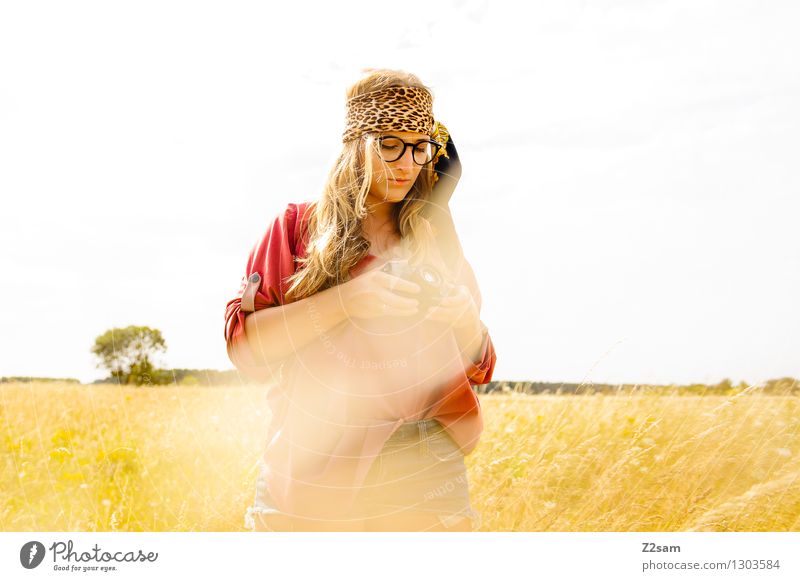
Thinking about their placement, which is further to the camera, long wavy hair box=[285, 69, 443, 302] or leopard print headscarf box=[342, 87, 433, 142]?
leopard print headscarf box=[342, 87, 433, 142]

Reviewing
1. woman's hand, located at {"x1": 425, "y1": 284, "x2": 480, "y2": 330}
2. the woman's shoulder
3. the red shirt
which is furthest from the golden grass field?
woman's hand, located at {"x1": 425, "y1": 284, "x2": 480, "y2": 330}

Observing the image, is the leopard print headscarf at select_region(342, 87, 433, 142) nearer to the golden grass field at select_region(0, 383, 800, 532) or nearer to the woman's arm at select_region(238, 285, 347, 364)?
the woman's arm at select_region(238, 285, 347, 364)

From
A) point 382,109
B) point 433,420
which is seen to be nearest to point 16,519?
point 433,420

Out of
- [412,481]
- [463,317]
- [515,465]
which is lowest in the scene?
[515,465]

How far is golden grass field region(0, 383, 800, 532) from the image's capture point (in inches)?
105

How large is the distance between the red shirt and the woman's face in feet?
0.84

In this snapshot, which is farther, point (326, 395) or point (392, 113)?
point (392, 113)

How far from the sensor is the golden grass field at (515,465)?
267 cm

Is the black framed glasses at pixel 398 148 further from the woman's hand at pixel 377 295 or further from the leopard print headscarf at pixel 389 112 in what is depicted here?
the woman's hand at pixel 377 295

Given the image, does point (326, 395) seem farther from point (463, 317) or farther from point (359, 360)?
point (463, 317)

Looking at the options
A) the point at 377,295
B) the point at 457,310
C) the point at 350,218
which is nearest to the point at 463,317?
the point at 457,310

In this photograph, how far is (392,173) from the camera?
169cm

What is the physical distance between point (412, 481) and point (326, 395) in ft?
1.00
